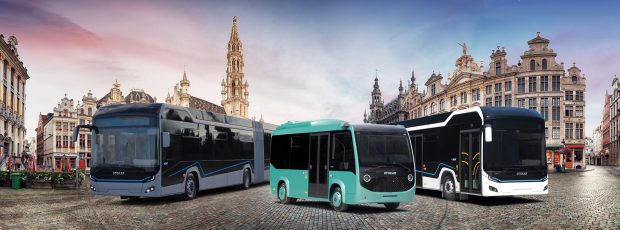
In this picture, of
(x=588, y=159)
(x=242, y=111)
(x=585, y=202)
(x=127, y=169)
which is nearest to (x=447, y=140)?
(x=585, y=202)

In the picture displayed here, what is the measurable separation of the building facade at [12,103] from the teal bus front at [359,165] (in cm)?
3457

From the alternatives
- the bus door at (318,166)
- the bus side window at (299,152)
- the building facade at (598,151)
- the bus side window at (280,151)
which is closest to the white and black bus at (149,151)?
the bus side window at (280,151)

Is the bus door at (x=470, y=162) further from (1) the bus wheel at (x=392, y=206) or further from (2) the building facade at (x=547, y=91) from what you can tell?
(2) the building facade at (x=547, y=91)

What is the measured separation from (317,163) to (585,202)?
9.49 meters

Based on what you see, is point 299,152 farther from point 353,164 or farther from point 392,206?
point 392,206

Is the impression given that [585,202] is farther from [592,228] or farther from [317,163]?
[317,163]

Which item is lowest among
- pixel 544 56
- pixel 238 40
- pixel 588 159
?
pixel 588 159

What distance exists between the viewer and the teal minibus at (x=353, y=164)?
50.0 ft

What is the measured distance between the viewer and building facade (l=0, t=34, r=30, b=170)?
158 ft

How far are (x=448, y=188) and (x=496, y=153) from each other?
2.81 meters

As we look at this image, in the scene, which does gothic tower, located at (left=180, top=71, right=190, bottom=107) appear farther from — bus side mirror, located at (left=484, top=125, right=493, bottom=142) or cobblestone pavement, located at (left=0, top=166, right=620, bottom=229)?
bus side mirror, located at (left=484, top=125, right=493, bottom=142)

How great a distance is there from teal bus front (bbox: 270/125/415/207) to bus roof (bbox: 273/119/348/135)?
0.10 m

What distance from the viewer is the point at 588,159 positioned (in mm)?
166125

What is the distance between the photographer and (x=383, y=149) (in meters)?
15.7
